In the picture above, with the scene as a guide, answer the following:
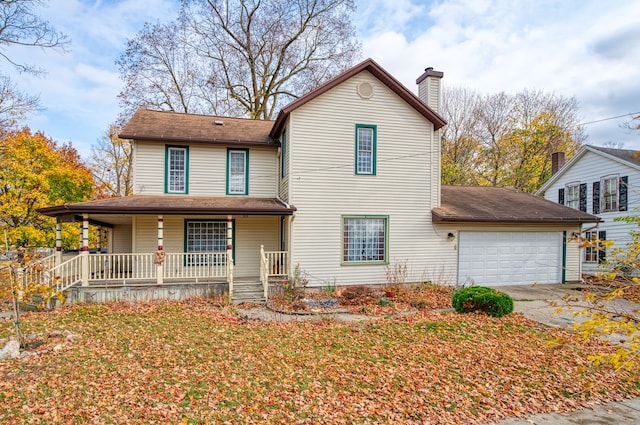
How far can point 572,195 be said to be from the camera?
20.0 meters

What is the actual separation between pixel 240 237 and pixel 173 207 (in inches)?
118

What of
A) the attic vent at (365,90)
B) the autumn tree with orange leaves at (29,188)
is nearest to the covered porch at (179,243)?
the attic vent at (365,90)

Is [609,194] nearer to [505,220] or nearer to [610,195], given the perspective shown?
[610,195]

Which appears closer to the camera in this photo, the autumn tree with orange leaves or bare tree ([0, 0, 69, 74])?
bare tree ([0, 0, 69, 74])

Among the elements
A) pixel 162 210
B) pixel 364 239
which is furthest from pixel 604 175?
pixel 162 210

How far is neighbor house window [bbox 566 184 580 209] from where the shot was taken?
1954 cm

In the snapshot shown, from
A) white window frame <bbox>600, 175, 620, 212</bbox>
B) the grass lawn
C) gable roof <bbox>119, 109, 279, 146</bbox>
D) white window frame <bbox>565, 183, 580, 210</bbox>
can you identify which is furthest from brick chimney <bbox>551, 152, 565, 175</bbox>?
gable roof <bbox>119, 109, 279, 146</bbox>

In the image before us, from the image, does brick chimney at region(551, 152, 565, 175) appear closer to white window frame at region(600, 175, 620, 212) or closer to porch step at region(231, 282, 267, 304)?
white window frame at region(600, 175, 620, 212)

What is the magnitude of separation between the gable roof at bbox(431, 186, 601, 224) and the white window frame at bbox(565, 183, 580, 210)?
5.15 meters

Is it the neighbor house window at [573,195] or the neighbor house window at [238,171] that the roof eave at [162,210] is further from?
the neighbor house window at [573,195]

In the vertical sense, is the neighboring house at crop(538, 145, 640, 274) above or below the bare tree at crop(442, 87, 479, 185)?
below

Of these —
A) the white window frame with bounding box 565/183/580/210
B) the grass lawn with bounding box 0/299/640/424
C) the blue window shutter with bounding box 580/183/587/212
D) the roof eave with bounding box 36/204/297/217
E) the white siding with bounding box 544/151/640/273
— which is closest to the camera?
the grass lawn with bounding box 0/299/640/424

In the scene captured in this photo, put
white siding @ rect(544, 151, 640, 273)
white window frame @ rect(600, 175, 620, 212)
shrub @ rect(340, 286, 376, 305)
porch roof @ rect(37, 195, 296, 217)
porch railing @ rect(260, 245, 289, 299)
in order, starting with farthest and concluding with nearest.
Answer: white window frame @ rect(600, 175, 620, 212) < white siding @ rect(544, 151, 640, 273) < porch railing @ rect(260, 245, 289, 299) < shrub @ rect(340, 286, 376, 305) < porch roof @ rect(37, 195, 296, 217)

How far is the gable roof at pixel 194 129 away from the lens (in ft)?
41.2
